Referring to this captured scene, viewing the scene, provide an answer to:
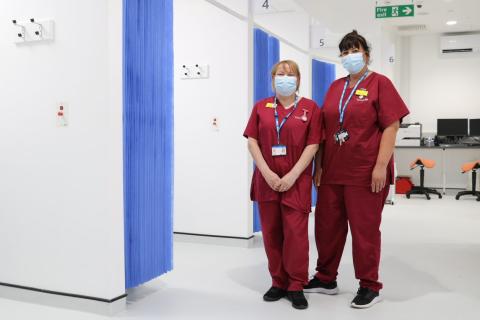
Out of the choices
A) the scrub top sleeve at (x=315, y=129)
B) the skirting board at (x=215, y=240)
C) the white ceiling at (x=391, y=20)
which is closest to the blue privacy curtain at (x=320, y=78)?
the white ceiling at (x=391, y=20)

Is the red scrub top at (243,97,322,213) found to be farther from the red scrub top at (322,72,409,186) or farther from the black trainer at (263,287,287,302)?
the black trainer at (263,287,287,302)

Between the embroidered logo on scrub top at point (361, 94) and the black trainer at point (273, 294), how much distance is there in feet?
4.09

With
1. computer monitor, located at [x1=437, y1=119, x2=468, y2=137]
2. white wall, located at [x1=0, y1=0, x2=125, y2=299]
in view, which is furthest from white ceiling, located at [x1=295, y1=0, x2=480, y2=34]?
white wall, located at [x1=0, y1=0, x2=125, y2=299]

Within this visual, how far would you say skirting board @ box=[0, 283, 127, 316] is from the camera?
2.68 m

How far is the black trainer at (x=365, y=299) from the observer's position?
2.80 meters

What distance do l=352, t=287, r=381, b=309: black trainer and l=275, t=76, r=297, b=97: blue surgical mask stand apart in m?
1.26

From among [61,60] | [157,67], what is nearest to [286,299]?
[157,67]

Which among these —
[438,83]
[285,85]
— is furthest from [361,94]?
[438,83]

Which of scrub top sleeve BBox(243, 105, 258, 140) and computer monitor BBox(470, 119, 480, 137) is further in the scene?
computer monitor BBox(470, 119, 480, 137)

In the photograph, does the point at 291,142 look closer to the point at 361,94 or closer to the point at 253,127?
the point at 253,127

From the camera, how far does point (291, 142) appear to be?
2.84 metres

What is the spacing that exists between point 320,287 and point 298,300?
0.33 metres

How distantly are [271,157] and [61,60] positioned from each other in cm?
Result: 134

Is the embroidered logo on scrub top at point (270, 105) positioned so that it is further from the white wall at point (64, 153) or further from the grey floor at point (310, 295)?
the grey floor at point (310, 295)
